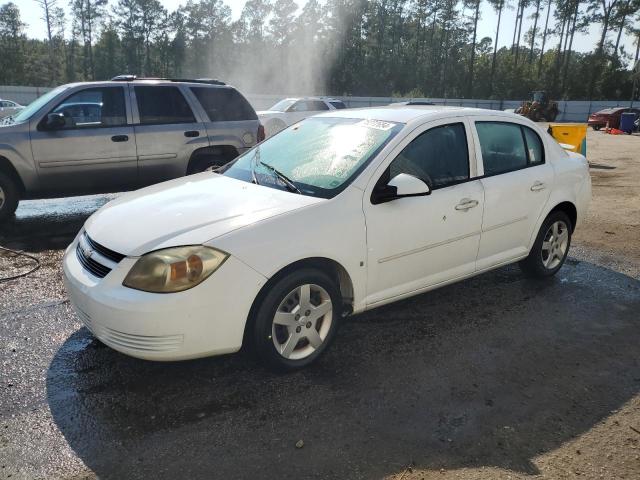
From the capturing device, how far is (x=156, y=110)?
23.7 feet

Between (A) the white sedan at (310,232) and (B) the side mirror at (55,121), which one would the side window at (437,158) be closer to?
(A) the white sedan at (310,232)

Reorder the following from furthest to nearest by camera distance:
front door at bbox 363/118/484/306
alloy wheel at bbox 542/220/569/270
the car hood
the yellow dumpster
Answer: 1. the yellow dumpster
2. alloy wheel at bbox 542/220/569/270
3. front door at bbox 363/118/484/306
4. the car hood

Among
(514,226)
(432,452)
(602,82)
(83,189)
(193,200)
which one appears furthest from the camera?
(602,82)

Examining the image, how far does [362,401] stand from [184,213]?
1563mm

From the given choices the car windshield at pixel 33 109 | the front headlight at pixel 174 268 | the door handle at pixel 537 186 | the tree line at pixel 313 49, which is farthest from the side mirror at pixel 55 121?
the tree line at pixel 313 49

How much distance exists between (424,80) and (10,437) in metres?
82.1

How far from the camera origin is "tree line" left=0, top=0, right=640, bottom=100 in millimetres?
73812

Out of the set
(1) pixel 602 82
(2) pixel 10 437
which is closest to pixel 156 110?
(2) pixel 10 437

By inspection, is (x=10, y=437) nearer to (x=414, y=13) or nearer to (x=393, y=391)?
(x=393, y=391)

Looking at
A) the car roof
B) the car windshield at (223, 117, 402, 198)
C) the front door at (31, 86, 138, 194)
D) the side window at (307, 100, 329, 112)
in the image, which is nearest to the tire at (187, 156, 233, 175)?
the front door at (31, 86, 138, 194)

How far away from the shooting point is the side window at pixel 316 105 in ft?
60.5

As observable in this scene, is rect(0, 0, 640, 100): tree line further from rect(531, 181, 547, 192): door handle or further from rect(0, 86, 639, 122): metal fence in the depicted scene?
rect(531, 181, 547, 192): door handle

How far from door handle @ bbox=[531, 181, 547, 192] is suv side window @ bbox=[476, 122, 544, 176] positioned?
18 centimetres

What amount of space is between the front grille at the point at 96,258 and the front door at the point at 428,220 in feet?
5.16
